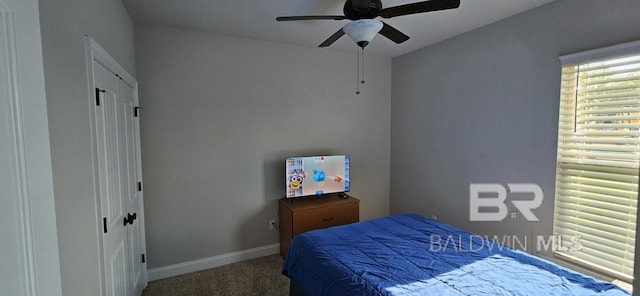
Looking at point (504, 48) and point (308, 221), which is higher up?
point (504, 48)

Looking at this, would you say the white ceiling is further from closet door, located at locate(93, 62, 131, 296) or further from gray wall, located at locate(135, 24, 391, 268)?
closet door, located at locate(93, 62, 131, 296)

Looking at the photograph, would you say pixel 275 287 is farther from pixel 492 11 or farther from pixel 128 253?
pixel 492 11

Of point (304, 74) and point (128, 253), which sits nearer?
point (128, 253)

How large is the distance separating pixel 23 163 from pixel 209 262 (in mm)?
2662

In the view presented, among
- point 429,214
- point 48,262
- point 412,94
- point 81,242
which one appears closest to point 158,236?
point 81,242

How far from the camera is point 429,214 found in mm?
3488

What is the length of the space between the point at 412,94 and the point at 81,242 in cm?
347

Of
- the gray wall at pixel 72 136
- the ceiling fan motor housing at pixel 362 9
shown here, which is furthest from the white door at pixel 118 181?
the ceiling fan motor housing at pixel 362 9

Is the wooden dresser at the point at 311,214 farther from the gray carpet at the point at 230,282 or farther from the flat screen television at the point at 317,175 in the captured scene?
the gray carpet at the point at 230,282

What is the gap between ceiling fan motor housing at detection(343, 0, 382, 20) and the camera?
1787mm

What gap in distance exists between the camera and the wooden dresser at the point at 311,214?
304cm

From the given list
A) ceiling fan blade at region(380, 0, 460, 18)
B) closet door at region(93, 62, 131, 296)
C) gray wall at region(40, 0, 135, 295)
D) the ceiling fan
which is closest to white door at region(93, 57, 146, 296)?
closet door at region(93, 62, 131, 296)

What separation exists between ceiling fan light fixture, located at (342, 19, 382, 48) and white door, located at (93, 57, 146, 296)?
1.50 m

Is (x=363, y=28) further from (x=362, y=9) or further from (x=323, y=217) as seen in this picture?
(x=323, y=217)
